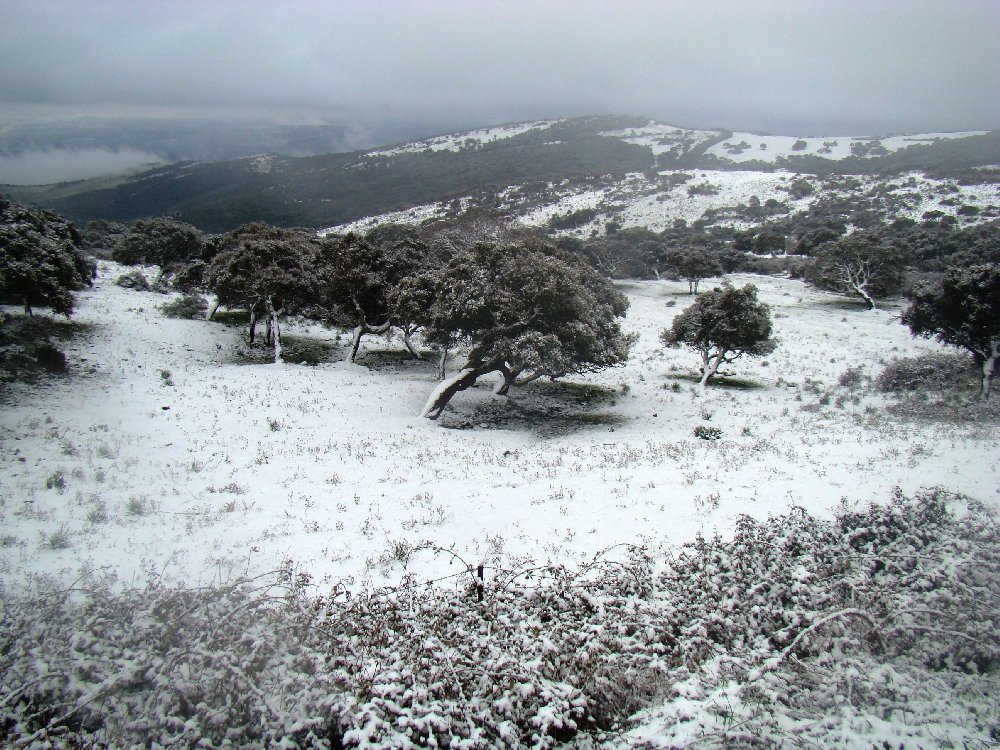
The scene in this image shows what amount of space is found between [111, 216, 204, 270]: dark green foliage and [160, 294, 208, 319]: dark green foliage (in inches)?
374

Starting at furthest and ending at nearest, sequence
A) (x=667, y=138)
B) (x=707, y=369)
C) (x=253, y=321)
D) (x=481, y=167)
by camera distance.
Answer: (x=667, y=138) < (x=481, y=167) < (x=253, y=321) < (x=707, y=369)

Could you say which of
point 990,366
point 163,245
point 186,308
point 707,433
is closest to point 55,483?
point 707,433

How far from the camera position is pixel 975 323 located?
16516mm

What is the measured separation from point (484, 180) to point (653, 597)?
14970 cm

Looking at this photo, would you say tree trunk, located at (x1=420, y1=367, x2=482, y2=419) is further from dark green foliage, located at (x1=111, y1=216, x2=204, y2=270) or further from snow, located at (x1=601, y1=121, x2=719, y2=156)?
snow, located at (x1=601, y1=121, x2=719, y2=156)

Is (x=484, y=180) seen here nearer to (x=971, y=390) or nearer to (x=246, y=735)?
(x=971, y=390)

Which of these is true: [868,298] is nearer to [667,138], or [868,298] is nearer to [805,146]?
[805,146]

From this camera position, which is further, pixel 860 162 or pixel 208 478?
pixel 860 162

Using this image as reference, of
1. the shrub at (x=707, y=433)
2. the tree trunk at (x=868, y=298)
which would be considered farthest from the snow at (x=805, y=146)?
the shrub at (x=707, y=433)

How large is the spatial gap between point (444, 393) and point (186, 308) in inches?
953

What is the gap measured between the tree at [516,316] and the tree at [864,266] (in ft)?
113

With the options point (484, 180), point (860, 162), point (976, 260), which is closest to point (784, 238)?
point (976, 260)

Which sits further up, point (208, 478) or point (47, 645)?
point (47, 645)

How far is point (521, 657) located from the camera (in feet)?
17.7
